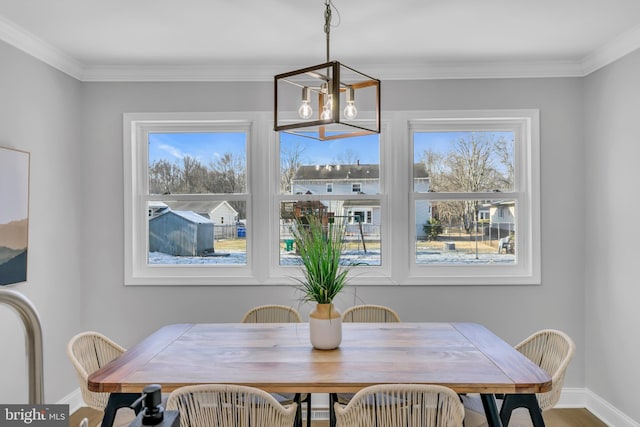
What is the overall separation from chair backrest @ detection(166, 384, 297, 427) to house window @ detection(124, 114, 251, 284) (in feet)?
6.43

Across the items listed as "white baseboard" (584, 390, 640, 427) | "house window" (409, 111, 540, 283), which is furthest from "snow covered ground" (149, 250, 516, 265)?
"white baseboard" (584, 390, 640, 427)

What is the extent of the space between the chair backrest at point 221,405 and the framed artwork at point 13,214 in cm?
165

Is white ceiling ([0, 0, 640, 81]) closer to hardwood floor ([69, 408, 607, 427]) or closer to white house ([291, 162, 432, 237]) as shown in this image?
white house ([291, 162, 432, 237])

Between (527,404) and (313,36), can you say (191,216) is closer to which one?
(313,36)

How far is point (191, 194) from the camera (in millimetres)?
3660

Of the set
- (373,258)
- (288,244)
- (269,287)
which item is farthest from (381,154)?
(269,287)

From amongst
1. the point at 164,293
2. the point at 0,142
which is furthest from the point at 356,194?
the point at 0,142

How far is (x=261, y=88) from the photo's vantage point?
352 cm

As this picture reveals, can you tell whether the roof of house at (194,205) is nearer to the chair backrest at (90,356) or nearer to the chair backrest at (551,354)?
the chair backrest at (90,356)

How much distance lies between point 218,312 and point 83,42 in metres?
2.08

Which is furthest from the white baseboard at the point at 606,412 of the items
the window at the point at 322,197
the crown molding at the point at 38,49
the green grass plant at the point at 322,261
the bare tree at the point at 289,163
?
the crown molding at the point at 38,49

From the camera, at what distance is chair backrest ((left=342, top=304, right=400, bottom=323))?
10.0ft

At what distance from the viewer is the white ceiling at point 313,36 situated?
99.2 inches

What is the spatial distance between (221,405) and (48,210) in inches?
85.9
